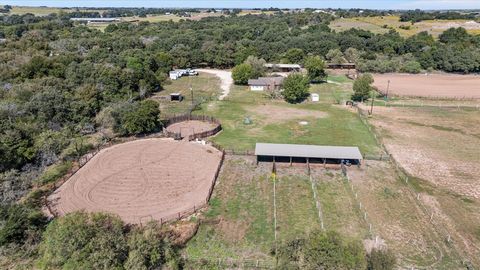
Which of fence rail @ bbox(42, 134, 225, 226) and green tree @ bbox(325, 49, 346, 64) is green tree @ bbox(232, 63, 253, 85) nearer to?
green tree @ bbox(325, 49, 346, 64)

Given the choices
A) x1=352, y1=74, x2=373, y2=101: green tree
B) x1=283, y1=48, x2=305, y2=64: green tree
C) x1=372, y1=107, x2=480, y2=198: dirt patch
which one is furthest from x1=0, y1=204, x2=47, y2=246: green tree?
x1=283, y1=48, x2=305, y2=64: green tree

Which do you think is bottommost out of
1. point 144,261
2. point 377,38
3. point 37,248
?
point 37,248

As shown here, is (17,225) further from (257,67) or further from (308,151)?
(257,67)

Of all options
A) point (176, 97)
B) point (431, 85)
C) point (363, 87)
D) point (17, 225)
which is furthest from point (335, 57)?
point (17, 225)

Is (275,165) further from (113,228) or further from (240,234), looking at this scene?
(113,228)

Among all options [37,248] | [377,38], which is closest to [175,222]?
[37,248]

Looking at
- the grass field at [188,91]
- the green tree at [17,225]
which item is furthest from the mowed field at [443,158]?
the green tree at [17,225]
